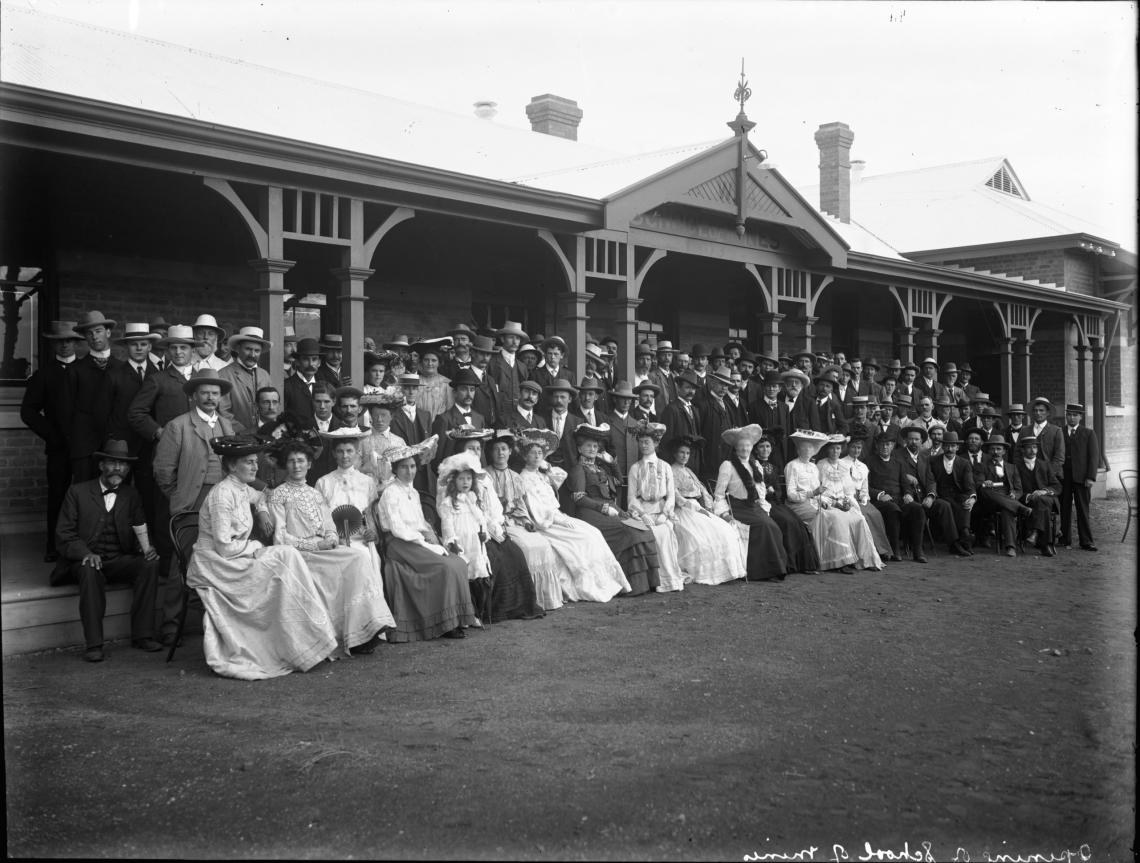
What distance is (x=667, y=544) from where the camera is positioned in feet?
29.9

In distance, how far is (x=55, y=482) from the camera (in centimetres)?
762

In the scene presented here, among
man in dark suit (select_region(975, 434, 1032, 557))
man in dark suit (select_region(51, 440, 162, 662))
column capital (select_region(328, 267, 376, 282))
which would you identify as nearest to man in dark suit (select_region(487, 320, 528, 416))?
column capital (select_region(328, 267, 376, 282))

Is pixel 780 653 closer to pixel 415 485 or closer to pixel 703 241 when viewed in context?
pixel 415 485

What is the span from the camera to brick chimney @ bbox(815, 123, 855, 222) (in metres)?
23.5

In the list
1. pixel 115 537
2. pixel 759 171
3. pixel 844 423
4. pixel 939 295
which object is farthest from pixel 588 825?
pixel 939 295

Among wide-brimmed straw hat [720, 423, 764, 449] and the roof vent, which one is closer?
wide-brimmed straw hat [720, 423, 764, 449]

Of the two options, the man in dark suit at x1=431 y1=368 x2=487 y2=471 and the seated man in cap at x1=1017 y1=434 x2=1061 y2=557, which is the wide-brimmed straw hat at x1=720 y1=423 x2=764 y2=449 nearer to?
the man in dark suit at x1=431 y1=368 x2=487 y2=471

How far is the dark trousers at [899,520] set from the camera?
35.7 ft

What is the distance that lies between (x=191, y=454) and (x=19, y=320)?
4356 millimetres

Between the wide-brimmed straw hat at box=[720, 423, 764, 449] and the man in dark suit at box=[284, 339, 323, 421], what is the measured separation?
350 cm

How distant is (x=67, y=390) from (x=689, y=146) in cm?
823

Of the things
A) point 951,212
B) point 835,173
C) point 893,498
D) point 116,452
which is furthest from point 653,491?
point 951,212

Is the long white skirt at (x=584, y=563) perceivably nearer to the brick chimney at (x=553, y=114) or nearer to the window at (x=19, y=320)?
the window at (x=19, y=320)

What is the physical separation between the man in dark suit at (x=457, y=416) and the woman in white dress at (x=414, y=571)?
3.17 feet
